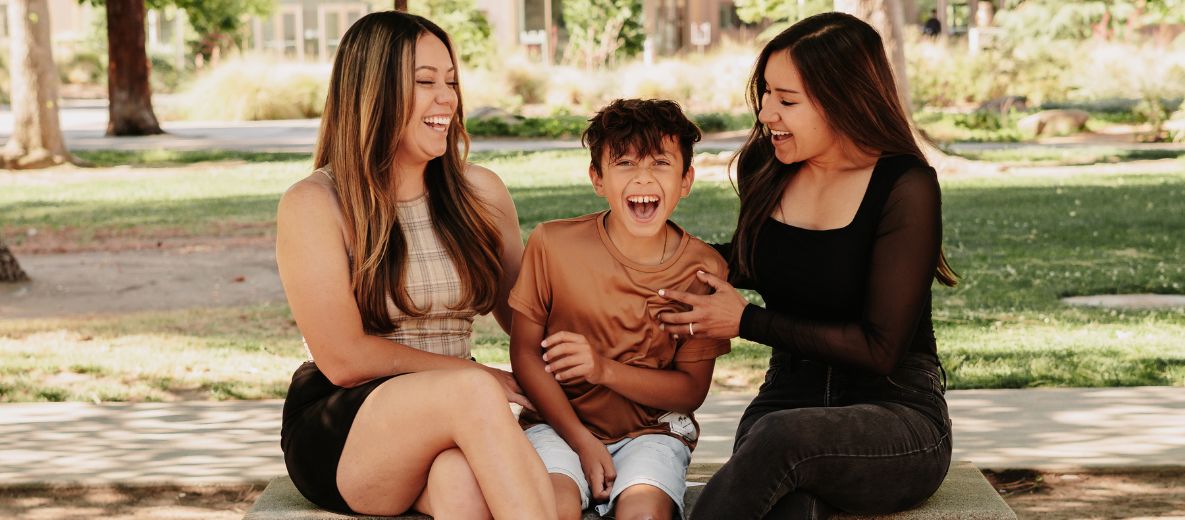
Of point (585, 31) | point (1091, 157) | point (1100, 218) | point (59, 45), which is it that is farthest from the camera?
point (59, 45)

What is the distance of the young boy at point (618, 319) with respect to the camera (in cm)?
326

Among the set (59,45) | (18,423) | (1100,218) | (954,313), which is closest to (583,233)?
(18,423)

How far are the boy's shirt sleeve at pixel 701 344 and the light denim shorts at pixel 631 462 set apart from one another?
0.65 feet

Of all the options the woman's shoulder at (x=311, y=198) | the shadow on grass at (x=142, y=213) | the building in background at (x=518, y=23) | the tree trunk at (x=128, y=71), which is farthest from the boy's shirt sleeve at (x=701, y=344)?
the building in background at (x=518, y=23)

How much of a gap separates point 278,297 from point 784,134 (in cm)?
612

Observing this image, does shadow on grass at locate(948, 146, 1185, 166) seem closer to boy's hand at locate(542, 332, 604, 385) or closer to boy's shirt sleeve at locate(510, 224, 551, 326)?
boy's shirt sleeve at locate(510, 224, 551, 326)

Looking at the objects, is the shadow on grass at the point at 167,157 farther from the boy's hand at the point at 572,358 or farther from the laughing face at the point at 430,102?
the boy's hand at the point at 572,358

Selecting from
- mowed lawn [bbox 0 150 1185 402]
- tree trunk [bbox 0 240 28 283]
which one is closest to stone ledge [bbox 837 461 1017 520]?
mowed lawn [bbox 0 150 1185 402]

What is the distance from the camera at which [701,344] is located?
132 inches

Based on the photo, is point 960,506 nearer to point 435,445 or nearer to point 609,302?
point 609,302

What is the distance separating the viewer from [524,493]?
294 cm

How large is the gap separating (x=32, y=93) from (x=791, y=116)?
15659 mm

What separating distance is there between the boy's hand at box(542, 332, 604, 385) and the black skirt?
0.40m

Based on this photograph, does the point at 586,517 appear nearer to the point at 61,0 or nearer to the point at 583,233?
the point at 583,233
